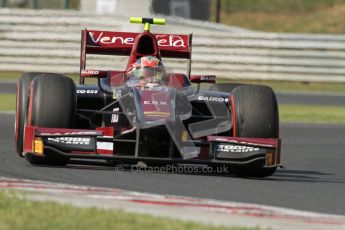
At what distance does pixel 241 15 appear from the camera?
48.0 m

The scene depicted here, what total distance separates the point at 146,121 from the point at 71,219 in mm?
3365

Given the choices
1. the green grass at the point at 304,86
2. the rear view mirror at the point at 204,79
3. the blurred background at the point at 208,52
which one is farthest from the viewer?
the green grass at the point at 304,86

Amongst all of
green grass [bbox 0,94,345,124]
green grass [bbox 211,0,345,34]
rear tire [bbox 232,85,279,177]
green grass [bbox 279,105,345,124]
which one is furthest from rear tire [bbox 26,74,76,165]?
green grass [bbox 211,0,345,34]

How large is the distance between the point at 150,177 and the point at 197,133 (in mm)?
1020

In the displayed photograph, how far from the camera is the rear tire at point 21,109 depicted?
10172 millimetres

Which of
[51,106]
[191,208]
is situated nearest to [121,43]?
[51,106]

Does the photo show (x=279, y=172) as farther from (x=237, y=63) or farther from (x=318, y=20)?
(x=318, y=20)

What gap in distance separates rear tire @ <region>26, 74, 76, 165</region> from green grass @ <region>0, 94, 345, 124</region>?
24.3 feet

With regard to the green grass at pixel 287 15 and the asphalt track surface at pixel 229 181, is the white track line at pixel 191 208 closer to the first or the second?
the asphalt track surface at pixel 229 181

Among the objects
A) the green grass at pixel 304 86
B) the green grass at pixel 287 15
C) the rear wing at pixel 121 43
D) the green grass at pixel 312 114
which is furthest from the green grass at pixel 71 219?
the green grass at pixel 287 15

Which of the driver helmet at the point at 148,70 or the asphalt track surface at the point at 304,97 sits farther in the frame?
the asphalt track surface at the point at 304,97

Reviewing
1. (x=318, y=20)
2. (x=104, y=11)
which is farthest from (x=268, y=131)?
(x=318, y=20)

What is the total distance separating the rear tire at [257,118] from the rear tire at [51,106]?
60.3 inches

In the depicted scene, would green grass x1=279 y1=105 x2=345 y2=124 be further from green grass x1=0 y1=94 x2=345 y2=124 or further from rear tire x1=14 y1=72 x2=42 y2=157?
rear tire x1=14 y1=72 x2=42 y2=157
